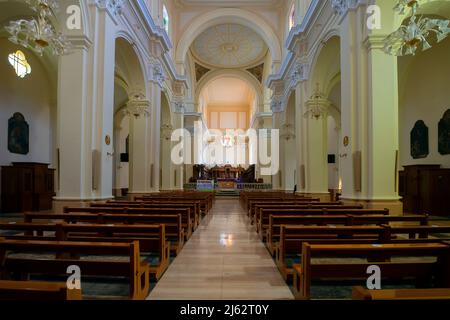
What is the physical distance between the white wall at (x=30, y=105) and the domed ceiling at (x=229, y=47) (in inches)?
450

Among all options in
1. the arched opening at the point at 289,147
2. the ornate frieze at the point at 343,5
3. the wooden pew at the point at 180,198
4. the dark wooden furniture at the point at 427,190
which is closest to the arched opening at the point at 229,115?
the arched opening at the point at 289,147

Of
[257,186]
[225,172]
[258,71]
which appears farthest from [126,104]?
[225,172]

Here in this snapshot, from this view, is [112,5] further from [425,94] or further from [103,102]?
[425,94]

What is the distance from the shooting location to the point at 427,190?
35.4 feet

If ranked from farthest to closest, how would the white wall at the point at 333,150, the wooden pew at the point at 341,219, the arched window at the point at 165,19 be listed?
the white wall at the point at 333,150, the arched window at the point at 165,19, the wooden pew at the point at 341,219

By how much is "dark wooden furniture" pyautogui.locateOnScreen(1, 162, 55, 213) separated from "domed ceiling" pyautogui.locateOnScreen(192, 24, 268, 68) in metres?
14.0

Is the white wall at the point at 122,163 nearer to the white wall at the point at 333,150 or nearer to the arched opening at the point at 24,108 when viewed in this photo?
the arched opening at the point at 24,108

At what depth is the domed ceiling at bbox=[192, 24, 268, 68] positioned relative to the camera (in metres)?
21.4

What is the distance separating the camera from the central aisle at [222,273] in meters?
3.25

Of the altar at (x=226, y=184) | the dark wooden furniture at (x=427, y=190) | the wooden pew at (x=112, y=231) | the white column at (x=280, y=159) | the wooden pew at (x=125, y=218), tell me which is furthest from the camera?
the altar at (x=226, y=184)

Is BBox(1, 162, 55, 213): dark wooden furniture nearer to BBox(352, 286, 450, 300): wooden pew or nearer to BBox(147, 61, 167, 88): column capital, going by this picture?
BBox(147, 61, 167, 88): column capital

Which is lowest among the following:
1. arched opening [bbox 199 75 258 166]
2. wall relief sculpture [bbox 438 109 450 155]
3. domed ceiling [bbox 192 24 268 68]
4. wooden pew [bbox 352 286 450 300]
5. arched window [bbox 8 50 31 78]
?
wooden pew [bbox 352 286 450 300]

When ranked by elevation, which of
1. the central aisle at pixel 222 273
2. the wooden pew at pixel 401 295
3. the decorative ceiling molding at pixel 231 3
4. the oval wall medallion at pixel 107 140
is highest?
the decorative ceiling molding at pixel 231 3

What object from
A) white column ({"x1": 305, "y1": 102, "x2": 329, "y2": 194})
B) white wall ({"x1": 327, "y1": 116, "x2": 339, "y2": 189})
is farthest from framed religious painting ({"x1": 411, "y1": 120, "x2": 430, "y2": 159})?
white wall ({"x1": 327, "y1": 116, "x2": 339, "y2": 189})
